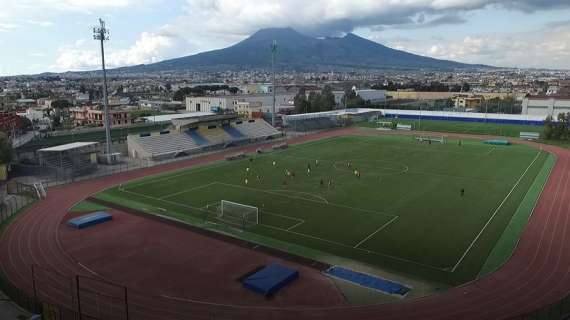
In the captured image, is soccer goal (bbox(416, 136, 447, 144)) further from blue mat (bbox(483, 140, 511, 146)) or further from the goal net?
the goal net

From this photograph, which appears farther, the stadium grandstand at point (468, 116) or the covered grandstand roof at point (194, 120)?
the stadium grandstand at point (468, 116)

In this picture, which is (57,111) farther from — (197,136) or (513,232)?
(513,232)

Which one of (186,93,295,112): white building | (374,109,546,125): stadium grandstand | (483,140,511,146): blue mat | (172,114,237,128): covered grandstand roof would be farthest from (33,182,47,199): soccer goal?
(374,109,546,125): stadium grandstand

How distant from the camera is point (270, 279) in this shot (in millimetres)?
21000

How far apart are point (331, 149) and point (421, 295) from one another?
42.7 meters

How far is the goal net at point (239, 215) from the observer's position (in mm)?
29525

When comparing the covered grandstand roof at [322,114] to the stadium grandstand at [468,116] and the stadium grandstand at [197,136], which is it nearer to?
the stadium grandstand at [468,116]

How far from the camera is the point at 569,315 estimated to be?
59.0 ft

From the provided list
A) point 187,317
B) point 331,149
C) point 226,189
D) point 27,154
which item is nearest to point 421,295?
point 187,317

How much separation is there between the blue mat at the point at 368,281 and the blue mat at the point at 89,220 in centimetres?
1731

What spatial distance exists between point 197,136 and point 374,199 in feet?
117

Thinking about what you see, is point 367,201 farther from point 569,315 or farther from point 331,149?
point 331,149

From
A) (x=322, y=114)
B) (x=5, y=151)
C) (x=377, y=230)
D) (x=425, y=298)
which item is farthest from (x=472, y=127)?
(x=5, y=151)

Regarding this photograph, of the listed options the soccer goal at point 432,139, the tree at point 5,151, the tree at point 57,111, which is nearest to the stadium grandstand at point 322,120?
the soccer goal at point 432,139
